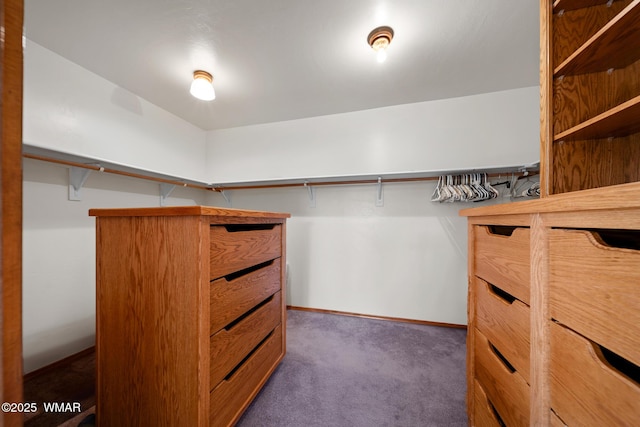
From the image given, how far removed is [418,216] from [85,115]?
2810 millimetres

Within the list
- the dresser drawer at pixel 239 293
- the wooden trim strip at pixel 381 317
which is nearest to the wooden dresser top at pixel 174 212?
the dresser drawer at pixel 239 293

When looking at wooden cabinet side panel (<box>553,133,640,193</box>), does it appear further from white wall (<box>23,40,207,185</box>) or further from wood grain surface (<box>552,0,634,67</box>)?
white wall (<box>23,40,207,185</box>)

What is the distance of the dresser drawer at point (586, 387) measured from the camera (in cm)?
40

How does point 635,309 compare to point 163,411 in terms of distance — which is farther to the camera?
point 163,411

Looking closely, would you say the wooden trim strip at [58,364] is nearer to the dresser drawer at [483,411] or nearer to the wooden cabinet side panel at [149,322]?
the wooden cabinet side panel at [149,322]

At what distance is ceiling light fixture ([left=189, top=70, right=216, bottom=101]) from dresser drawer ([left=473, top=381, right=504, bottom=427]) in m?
2.37

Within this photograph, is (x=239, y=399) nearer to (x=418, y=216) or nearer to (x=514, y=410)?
(x=514, y=410)

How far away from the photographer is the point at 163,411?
2.82ft

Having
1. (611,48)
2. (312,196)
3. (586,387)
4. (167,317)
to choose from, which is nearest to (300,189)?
(312,196)

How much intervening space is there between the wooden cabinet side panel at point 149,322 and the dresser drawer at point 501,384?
108cm

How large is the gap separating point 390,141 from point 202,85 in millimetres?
1646

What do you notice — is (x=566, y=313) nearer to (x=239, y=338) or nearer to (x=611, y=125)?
(x=611, y=125)

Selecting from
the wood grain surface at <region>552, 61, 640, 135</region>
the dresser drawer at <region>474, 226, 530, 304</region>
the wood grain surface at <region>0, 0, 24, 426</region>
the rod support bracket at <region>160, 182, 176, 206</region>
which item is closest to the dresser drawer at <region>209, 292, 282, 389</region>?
the wood grain surface at <region>0, 0, 24, 426</region>

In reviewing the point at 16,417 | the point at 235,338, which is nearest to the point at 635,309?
the point at 16,417
